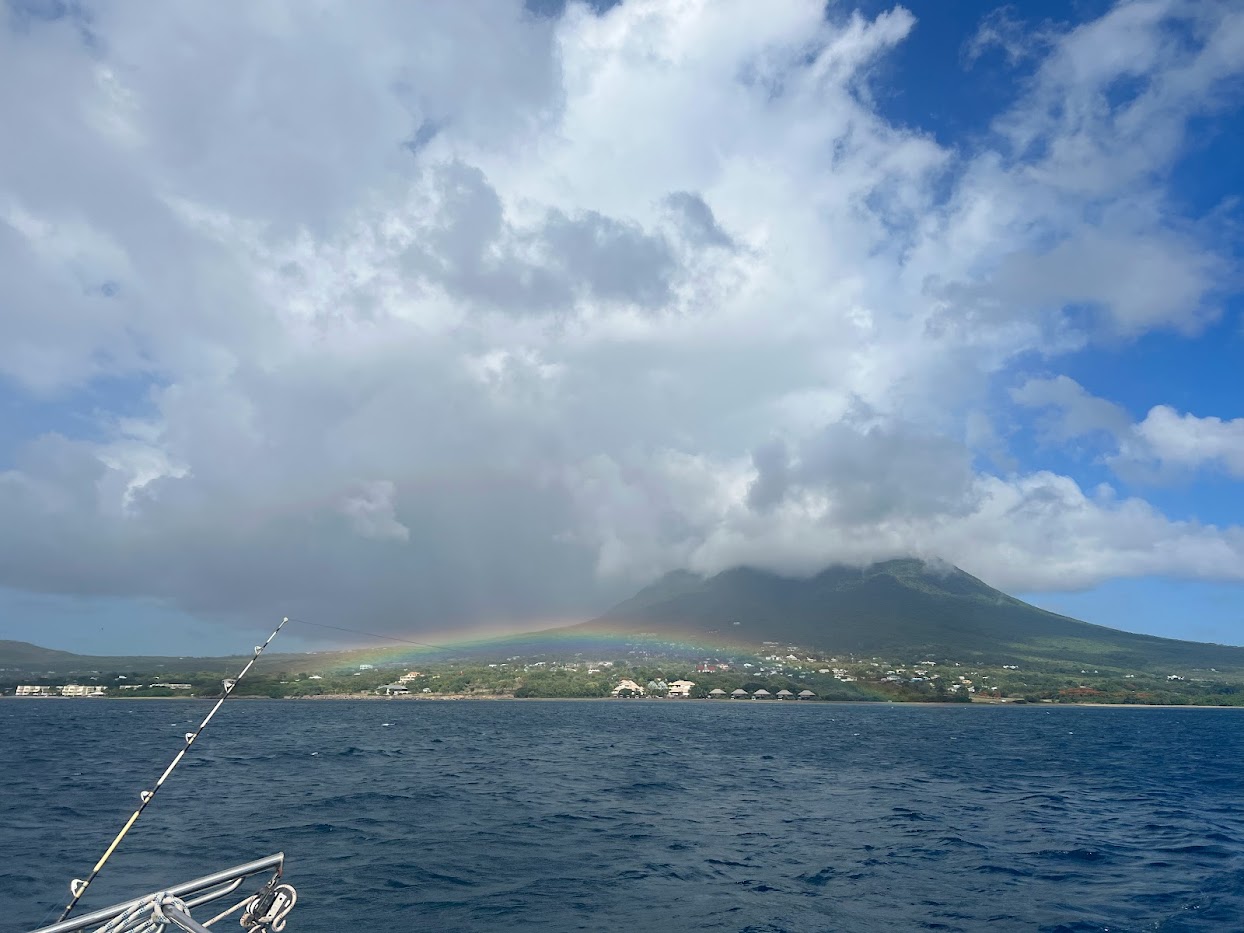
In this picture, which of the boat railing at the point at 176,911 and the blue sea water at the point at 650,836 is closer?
the boat railing at the point at 176,911

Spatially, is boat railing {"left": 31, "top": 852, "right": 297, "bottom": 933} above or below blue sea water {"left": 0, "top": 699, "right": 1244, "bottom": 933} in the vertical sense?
above

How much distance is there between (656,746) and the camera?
7056 centimetres

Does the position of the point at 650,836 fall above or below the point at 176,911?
below

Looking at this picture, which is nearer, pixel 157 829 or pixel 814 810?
pixel 157 829

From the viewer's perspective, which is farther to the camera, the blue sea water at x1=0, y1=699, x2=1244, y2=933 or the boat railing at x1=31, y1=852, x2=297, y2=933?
the blue sea water at x1=0, y1=699, x2=1244, y2=933

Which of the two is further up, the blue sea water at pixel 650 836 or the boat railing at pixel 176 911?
the boat railing at pixel 176 911

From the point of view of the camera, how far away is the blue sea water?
70.1 ft

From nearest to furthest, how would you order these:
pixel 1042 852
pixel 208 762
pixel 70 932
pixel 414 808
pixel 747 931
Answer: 1. pixel 70 932
2. pixel 747 931
3. pixel 1042 852
4. pixel 414 808
5. pixel 208 762

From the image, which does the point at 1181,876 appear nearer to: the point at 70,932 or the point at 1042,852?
the point at 1042,852

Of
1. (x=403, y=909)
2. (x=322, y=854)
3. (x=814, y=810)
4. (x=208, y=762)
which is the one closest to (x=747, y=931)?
(x=403, y=909)

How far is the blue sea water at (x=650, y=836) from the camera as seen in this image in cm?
2138

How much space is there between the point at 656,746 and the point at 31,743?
180ft

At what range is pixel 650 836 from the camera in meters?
30.5

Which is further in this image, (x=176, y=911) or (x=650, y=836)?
(x=650, y=836)
